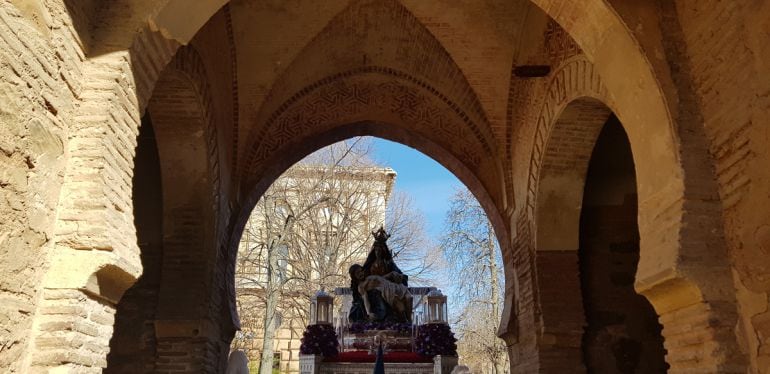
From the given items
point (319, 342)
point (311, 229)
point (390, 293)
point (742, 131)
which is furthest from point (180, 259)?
point (311, 229)

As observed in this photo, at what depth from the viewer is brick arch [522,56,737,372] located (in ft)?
11.7

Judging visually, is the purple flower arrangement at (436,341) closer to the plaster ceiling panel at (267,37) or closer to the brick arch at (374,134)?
the brick arch at (374,134)

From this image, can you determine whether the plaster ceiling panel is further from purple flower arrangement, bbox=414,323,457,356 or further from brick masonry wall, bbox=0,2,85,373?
brick masonry wall, bbox=0,2,85,373

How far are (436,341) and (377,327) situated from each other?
1279 millimetres

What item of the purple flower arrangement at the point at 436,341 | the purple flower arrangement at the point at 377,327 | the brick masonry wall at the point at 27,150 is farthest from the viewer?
the purple flower arrangement at the point at 377,327

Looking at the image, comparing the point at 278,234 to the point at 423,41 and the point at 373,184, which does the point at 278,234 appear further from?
the point at 423,41

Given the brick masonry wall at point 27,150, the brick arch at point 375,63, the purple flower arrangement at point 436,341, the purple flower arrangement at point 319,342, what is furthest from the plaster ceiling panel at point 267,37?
the brick masonry wall at point 27,150

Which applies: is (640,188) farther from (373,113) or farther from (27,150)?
(373,113)

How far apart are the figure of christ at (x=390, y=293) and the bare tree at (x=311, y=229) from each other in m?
5.40

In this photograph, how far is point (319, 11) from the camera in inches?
336

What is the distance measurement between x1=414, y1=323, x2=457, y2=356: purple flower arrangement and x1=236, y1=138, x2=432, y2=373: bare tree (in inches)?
277

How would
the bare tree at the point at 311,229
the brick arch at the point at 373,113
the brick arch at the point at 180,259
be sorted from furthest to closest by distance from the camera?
the bare tree at the point at 311,229
the brick arch at the point at 373,113
the brick arch at the point at 180,259

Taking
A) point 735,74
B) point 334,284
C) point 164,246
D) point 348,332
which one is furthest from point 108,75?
point 334,284

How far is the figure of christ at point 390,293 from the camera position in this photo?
1098 centimetres
